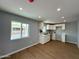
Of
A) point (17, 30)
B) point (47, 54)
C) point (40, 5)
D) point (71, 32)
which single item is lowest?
point (47, 54)

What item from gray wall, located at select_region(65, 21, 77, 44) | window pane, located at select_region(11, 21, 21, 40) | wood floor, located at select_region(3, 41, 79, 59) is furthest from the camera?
gray wall, located at select_region(65, 21, 77, 44)

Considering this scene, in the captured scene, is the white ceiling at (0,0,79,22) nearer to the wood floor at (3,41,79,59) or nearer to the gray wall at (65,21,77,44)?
the wood floor at (3,41,79,59)

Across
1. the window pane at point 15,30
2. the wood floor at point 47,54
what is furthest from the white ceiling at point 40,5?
the wood floor at point 47,54

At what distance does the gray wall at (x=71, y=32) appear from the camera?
776 centimetres

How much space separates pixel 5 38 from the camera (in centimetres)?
361

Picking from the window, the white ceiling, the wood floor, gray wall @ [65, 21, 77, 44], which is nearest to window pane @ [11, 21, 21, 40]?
the window

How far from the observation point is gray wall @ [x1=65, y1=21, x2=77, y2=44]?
305 inches

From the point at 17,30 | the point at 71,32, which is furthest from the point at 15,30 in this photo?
the point at 71,32

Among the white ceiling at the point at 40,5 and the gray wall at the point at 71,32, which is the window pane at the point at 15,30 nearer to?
the white ceiling at the point at 40,5

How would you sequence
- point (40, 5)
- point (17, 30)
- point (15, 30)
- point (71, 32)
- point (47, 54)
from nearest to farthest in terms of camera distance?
Answer: point (40, 5)
point (47, 54)
point (15, 30)
point (17, 30)
point (71, 32)

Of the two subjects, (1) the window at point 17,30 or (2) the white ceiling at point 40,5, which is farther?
(1) the window at point 17,30

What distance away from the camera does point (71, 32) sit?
26.6 feet

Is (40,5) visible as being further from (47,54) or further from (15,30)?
(47,54)

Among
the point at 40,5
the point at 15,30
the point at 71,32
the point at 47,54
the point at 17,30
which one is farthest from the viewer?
the point at 71,32
